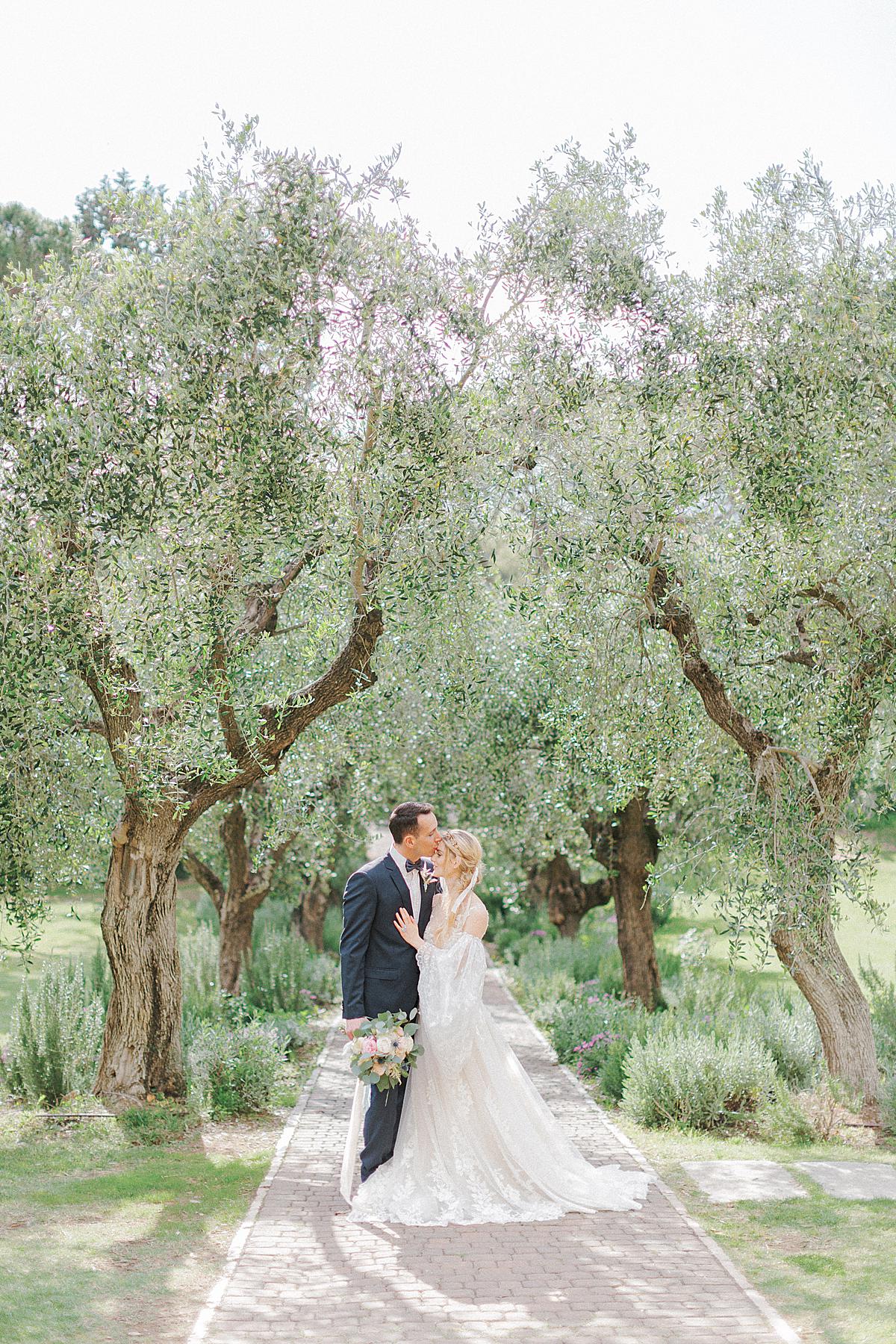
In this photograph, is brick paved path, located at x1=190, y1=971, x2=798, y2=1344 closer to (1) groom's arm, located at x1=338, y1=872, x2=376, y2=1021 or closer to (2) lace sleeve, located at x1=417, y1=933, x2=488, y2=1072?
(2) lace sleeve, located at x1=417, y1=933, x2=488, y2=1072

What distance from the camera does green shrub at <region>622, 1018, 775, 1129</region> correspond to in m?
10.5

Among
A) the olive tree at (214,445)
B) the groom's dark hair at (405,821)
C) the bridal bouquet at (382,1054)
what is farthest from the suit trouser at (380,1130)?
the olive tree at (214,445)

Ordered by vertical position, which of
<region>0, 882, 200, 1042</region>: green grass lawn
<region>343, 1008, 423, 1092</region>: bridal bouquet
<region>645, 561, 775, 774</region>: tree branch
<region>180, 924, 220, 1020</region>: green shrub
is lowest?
<region>0, 882, 200, 1042</region>: green grass lawn

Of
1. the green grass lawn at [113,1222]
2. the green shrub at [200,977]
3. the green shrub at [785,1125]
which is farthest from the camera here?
the green shrub at [200,977]

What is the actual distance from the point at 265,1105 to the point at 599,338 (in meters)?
7.78

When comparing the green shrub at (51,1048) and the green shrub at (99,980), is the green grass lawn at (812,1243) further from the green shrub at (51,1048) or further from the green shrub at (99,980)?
the green shrub at (99,980)

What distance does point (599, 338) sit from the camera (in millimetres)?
10180

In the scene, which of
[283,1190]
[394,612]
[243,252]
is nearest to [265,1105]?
[283,1190]

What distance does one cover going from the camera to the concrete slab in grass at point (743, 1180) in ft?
27.7

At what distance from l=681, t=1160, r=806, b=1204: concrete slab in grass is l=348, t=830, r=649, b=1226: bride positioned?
0.68 m

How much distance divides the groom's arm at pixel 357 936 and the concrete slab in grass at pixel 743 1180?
2.86m

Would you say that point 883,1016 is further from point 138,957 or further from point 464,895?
point 138,957

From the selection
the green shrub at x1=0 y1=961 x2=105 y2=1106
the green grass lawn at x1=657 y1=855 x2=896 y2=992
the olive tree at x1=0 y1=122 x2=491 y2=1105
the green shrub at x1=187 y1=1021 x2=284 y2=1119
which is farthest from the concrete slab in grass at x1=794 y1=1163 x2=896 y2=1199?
the green grass lawn at x1=657 y1=855 x2=896 y2=992

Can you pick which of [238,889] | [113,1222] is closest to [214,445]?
[113,1222]
